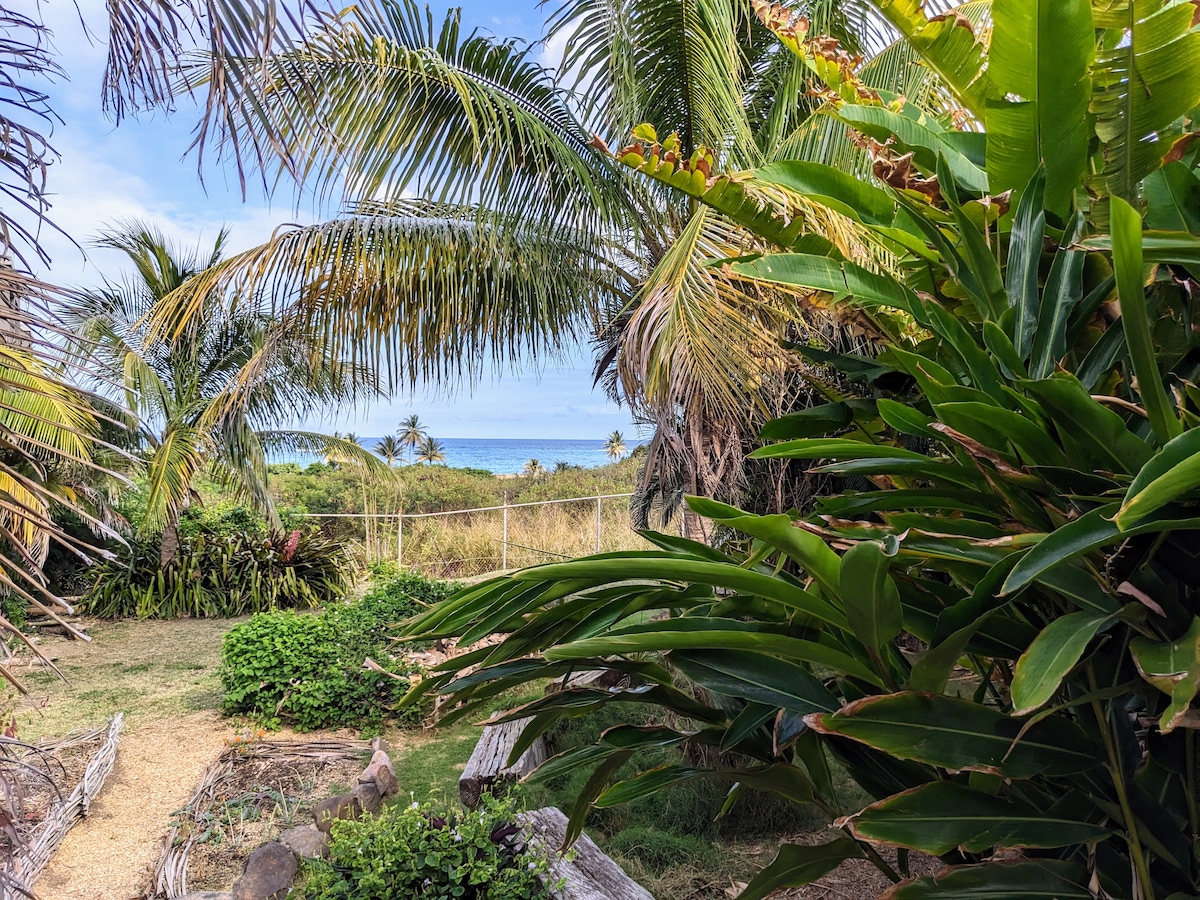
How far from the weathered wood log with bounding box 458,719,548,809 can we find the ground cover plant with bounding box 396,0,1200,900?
91.5 inches

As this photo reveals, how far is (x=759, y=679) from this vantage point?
1096 millimetres

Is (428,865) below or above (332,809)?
above

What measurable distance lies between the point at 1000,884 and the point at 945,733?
0.90ft

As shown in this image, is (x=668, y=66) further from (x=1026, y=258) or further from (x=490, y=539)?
(x=490, y=539)

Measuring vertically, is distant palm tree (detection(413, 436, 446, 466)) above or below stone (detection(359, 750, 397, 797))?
above

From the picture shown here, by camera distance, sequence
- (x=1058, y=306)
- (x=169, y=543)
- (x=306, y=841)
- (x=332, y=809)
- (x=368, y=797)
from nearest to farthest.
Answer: (x=1058, y=306) → (x=306, y=841) → (x=332, y=809) → (x=368, y=797) → (x=169, y=543)

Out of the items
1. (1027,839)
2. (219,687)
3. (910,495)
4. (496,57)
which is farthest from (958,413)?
(219,687)

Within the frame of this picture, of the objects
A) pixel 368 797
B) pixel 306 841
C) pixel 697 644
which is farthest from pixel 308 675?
pixel 697 644

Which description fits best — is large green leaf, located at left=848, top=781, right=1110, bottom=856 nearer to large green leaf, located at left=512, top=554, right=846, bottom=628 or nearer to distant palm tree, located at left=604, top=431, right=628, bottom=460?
large green leaf, located at left=512, top=554, right=846, bottom=628

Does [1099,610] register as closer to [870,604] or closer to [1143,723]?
[870,604]

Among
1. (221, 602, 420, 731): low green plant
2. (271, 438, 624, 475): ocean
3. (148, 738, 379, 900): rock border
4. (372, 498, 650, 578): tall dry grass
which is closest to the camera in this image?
(148, 738, 379, 900): rock border

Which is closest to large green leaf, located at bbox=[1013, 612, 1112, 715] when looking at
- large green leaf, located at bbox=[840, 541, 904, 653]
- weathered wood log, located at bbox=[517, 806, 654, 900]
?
large green leaf, located at bbox=[840, 541, 904, 653]

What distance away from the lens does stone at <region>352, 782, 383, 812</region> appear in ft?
12.5

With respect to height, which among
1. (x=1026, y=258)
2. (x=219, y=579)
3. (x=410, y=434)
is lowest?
(x=219, y=579)
